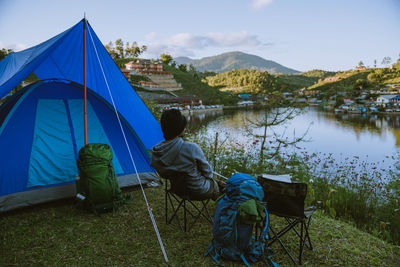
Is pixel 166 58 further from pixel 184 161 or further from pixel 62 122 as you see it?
pixel 184 161

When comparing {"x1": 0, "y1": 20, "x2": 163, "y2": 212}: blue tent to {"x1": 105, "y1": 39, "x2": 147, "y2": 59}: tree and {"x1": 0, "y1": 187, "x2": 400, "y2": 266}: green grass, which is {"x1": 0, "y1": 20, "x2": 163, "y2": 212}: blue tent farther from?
{"x1": 105, "y1": 39, "x2": 147, "y2": 59}: tree

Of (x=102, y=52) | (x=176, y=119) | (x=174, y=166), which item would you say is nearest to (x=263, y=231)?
(x=174, y=166)

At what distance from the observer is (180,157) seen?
7.67ft

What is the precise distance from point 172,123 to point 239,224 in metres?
1.12

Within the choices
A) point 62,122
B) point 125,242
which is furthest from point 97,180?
point 62,122

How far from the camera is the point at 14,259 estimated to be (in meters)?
2.24

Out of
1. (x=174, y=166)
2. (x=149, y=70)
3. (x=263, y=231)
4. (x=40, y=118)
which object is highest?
(x=149, y=70)

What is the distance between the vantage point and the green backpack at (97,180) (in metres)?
3.06

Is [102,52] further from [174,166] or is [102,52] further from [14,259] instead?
[14,259]

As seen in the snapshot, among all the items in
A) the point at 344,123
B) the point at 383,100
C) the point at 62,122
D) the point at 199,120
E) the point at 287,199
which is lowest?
the point at 344,123

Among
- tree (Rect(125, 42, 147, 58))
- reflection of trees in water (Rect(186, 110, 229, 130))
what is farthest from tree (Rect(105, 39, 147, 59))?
reflection of trees in water (Rect(186, 110, 229, 130))

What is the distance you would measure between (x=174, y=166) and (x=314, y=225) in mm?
2006

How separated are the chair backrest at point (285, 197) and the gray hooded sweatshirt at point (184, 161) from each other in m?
→ 0.63

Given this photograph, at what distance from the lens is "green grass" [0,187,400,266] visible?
226cm
